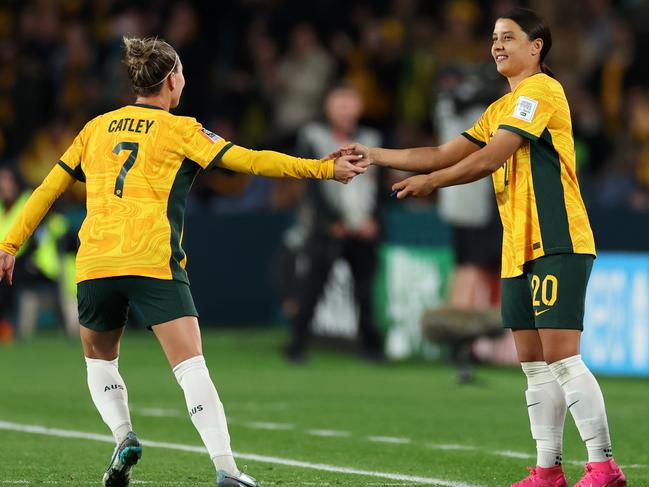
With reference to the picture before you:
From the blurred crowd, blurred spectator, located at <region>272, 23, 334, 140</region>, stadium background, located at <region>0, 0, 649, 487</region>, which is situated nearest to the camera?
stadium background, located at <region>0, 0, 649, 487</region>

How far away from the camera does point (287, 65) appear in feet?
65.1

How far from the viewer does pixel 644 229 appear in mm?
14242

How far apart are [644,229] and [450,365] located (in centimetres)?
222

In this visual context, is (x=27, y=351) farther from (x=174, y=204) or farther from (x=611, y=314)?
(x=174, y=204)

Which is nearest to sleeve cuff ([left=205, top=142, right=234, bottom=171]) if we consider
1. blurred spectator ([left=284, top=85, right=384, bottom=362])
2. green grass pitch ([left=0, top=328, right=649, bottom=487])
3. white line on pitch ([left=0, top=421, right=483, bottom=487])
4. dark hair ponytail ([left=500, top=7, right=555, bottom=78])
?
dark hair ponytail ([left=500, top=7, right=555, bottom=78])

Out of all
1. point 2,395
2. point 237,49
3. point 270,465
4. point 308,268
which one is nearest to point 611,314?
point 308,268

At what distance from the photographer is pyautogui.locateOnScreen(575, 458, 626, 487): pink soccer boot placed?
650 cm

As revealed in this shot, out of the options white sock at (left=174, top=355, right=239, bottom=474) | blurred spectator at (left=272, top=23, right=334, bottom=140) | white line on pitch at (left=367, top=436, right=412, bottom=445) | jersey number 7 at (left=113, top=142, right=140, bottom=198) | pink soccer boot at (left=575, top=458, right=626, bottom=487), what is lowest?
white line on pitch at (left=367, top=436, right=412, bottom=445)

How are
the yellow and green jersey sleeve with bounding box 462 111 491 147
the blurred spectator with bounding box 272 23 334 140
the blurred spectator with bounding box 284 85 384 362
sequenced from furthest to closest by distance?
the blurred spectator with bounding box 272 23 334 140, the blurred spectator with bounding box 284 85 384 362, the yellow and green jersey sleeve with bounding box 462 111 491 147

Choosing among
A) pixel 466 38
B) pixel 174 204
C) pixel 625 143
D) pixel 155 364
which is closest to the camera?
pixel 174 204

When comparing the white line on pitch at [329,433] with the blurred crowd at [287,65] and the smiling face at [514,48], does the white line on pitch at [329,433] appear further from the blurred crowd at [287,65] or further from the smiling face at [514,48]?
the blurred crowd at [287,65]

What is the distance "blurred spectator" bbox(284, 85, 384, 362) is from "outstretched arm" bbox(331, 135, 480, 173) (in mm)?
6587

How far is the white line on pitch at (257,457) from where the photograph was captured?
7.18 meters

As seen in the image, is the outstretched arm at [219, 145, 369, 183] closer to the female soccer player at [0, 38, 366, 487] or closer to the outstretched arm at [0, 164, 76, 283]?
the female soccer player at [0, 38, 366, 487]
